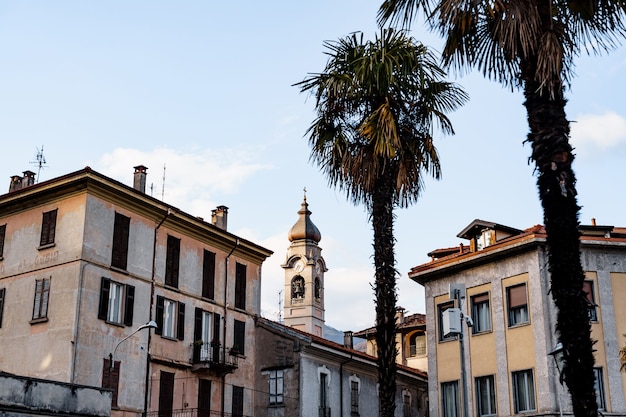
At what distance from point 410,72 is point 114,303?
18.2 metres

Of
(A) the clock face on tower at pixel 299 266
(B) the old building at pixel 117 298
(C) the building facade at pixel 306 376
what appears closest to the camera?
(B) the old building at pixel 117 298

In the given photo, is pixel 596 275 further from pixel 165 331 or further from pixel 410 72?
pixel 165 331

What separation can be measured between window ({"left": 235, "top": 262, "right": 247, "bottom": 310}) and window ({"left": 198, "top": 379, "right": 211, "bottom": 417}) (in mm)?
4998

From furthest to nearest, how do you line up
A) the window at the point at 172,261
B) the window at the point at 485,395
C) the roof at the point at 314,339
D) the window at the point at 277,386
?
the roof at the point at 314,339 → the window at the point at 277,386 → the window at the point at 172,261 → the window at the point at 485,395

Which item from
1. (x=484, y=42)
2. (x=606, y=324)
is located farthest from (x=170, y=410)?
(x=484, y=42)

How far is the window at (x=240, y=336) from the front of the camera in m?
40.8

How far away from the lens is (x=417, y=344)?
5372 cm

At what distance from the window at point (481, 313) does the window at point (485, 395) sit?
6.42ft

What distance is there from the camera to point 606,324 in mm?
30250

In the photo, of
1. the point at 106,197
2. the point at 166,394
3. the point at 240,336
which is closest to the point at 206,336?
the point at 240,336

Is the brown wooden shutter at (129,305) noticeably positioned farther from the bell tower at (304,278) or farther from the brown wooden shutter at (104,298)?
the bell tower at (304,278)

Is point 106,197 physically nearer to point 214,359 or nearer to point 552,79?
point 214,359

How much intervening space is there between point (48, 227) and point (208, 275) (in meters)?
8.78

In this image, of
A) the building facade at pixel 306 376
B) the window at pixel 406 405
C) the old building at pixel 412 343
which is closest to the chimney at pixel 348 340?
the old building at pixel 412 343
